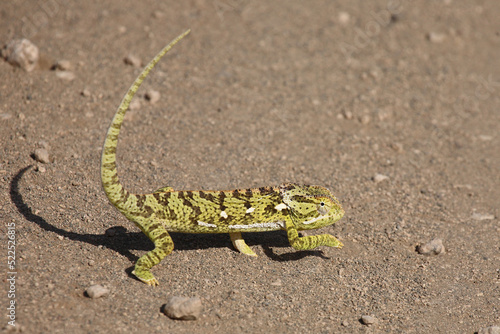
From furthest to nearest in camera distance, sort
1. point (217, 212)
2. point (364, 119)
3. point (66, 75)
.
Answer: point (364, 119) → point (66, 75) → point (217, 212)

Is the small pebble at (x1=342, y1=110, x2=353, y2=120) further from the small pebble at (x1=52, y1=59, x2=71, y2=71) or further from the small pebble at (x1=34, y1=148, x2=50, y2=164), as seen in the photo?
the small pebble at (x1=34, y1=148, x2=50, y2=164)

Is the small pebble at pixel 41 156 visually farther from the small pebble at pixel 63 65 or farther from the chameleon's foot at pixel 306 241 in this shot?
the chameleon's foot at pixel 306 241

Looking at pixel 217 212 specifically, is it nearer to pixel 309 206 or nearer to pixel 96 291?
pixel 309 206

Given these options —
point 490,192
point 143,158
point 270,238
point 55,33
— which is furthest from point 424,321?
point 55,33

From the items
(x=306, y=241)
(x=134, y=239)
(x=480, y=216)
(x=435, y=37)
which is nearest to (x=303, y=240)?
(x=306, y=241)

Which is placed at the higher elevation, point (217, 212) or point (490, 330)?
point (217, 212)

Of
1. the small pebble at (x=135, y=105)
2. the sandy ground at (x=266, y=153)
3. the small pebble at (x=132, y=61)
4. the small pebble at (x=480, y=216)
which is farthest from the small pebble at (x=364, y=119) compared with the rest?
the small pebble at (x=132, y=61)

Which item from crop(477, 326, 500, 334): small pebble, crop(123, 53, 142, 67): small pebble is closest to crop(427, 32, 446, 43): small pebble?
crop(123, 53, 142, 67): small pebble
